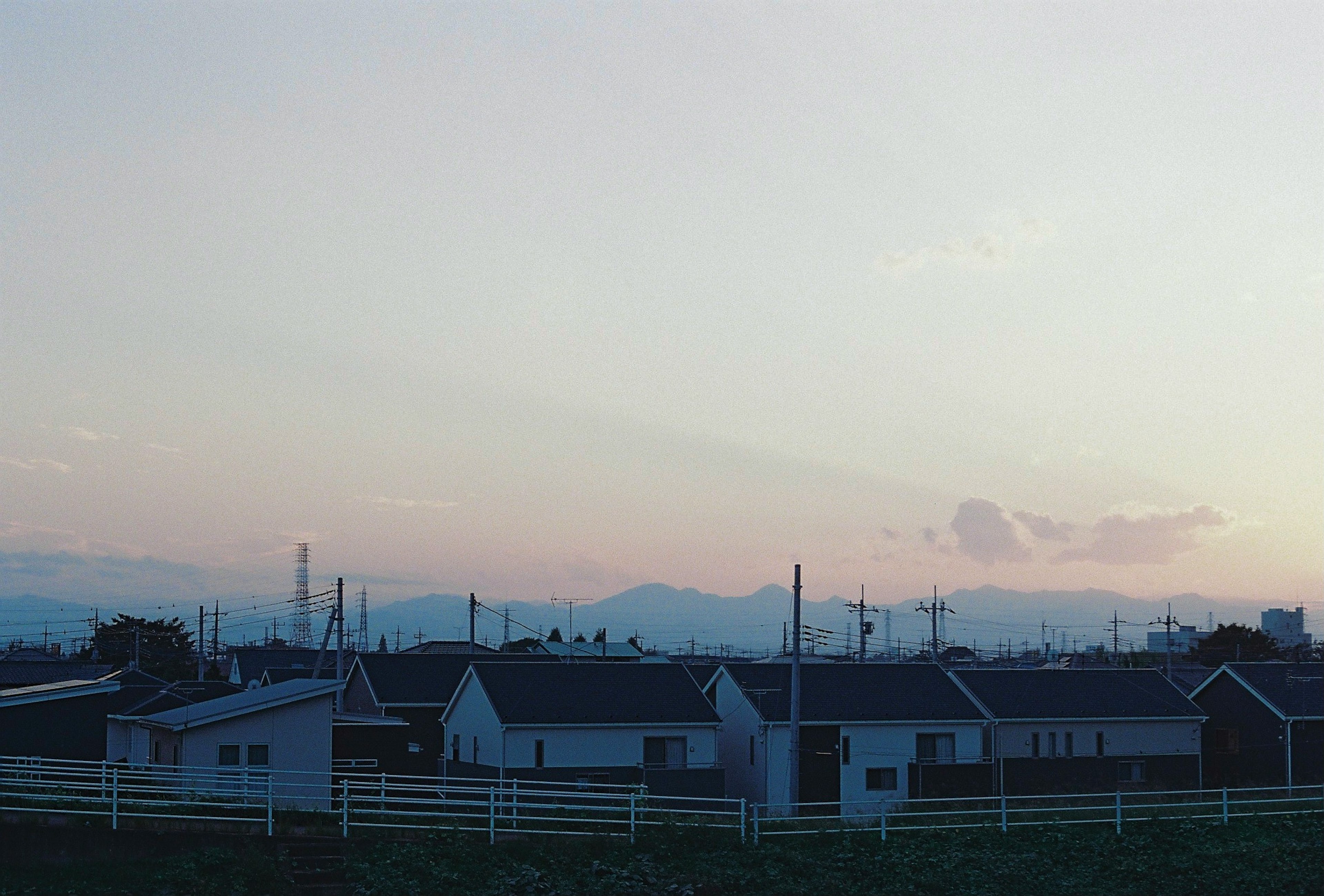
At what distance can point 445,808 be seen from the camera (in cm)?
3531

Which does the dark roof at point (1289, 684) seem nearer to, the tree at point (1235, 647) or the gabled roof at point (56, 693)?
the gabled roof at point (56, 693)

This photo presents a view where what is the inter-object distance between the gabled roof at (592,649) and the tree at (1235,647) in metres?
48.2

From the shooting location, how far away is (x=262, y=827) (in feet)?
90.6

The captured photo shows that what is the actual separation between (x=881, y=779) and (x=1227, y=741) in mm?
16102

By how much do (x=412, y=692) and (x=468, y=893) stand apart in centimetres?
2313

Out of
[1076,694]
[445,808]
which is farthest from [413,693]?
[1076,694]

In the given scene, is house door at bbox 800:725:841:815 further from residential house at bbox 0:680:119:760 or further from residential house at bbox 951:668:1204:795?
residential house at bbox 0:680:119:760

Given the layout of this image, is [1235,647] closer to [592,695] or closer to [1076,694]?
[1076,694]

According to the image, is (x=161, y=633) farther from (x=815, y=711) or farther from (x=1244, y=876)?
(x=1244, y=876)

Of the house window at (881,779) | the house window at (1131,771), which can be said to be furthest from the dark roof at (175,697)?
the house window at (1131,771)

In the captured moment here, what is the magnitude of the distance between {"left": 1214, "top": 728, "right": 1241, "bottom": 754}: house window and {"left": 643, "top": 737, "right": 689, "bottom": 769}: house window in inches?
912

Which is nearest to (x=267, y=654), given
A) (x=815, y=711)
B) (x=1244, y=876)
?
(x=815, y=711)

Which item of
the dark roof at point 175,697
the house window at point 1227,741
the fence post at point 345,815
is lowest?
the house window at point 1227,741

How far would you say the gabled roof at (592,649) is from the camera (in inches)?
3580
